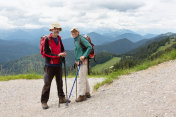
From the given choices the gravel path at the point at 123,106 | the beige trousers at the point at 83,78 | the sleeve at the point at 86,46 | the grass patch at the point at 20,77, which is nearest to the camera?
the gravel path at the point at 123,106

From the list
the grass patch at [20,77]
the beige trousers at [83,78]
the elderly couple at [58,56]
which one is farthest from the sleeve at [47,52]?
the grass patch at [20,77]

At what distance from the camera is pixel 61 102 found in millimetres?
6887

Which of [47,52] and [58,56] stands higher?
[47,52]

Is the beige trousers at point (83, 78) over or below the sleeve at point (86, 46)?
below

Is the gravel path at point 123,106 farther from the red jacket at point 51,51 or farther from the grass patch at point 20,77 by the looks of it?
the grass patch at point 20,77

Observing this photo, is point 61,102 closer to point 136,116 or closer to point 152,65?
point 136,116

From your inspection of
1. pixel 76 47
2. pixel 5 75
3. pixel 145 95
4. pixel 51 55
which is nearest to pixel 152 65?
pixel 145 95

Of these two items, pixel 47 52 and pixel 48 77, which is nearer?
pixel 47 52

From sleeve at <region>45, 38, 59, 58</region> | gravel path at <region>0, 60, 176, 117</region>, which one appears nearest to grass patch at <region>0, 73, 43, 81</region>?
gravel path at <region>0, 60, 176, 117</region>

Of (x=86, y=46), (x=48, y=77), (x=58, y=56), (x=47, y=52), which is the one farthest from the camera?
(x=48, y=77)

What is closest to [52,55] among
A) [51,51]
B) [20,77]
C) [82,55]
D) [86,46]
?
[51,51]

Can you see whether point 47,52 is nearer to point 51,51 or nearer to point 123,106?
point 51,51

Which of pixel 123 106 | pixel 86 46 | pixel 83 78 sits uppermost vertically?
pixel 86 46

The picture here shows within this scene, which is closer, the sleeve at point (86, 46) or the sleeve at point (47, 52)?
the sleeve at point (86, 46)
